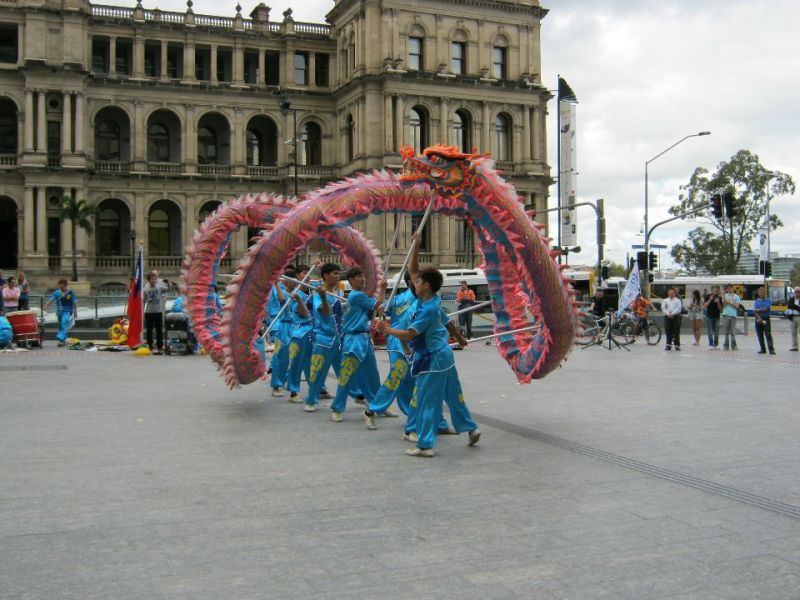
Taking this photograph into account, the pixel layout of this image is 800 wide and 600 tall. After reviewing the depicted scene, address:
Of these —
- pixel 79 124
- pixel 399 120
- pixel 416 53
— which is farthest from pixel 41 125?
pixel 416 53

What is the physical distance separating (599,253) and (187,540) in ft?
89.1

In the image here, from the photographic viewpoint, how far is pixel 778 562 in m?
4.98

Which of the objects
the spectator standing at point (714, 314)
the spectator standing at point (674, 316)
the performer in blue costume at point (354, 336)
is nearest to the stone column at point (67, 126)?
the spectator standing at point (674, 316)

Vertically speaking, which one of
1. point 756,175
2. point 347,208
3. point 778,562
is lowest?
point 778,562

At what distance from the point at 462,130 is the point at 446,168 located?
161 feet

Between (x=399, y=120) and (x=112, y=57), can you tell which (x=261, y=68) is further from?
(x=399, y=120)

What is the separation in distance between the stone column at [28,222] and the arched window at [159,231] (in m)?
7.25

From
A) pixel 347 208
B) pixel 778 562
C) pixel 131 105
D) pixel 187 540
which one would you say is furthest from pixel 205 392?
pixel 131 105

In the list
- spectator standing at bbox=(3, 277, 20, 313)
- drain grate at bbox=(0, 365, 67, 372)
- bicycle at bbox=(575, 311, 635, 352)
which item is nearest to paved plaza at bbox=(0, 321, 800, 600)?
drain grate at bbox=(0, 365, 67, 372)

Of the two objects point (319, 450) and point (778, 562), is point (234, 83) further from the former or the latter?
Result: point (778, 562)

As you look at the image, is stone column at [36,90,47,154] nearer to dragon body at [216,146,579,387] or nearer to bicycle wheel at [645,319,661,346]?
bicycle wheel at [645,319,661,346]

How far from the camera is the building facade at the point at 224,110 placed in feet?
167

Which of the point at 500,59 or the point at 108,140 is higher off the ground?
the point at 500,59

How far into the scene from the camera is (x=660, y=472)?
287 inches
